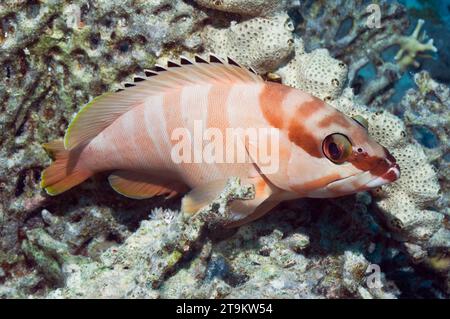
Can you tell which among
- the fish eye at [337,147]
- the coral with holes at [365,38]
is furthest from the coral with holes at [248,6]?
the coral with holes at [365,38]

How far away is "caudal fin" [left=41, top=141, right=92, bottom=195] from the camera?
12.0 ft

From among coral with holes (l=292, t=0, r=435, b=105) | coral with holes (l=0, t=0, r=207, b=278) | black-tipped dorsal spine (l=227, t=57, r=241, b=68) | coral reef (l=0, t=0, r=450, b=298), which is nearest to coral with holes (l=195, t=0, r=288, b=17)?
coral reef (l=0, t=0, r=450, b=298)

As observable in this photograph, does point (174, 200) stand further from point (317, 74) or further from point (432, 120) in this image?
point (432, 120)

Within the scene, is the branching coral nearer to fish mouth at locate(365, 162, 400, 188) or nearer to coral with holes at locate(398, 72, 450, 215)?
coral with holes at locate(398, 72, 450, 215)

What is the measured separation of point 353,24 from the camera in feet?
16.9

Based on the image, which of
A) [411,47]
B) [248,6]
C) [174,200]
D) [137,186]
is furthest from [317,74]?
[411,47]

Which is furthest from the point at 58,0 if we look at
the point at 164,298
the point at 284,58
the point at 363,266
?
the point at 363,266

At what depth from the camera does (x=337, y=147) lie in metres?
2.77

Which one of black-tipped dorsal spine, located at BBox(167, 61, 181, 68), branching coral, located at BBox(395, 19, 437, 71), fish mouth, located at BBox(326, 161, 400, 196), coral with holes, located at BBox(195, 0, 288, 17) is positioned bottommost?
branching coral, located at BBox(395, 19, 437, 71)

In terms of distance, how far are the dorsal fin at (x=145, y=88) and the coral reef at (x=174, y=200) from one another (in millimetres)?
408

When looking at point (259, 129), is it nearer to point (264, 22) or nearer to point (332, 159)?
point (332, 159)

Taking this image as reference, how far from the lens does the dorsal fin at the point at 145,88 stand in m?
3.12

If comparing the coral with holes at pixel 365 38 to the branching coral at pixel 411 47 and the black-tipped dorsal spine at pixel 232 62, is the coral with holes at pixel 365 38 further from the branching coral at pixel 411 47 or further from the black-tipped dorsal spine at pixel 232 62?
the black-tipped dorsal spine at pixel 232 62
